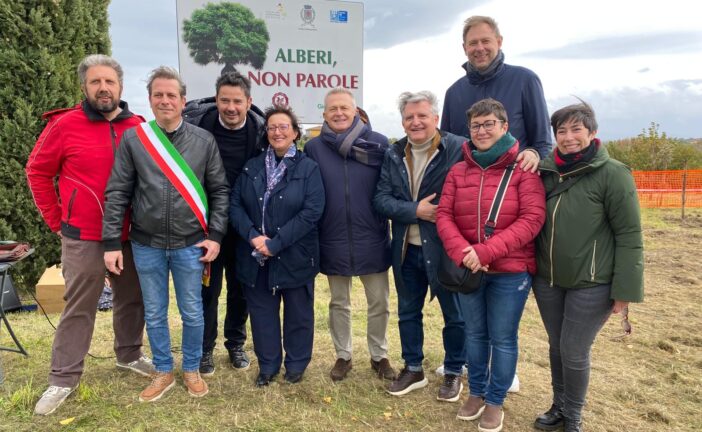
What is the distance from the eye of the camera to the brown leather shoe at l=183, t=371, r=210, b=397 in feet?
11.3

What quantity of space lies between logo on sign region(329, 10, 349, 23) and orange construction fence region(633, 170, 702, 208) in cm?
1366

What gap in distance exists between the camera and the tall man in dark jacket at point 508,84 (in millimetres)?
3277

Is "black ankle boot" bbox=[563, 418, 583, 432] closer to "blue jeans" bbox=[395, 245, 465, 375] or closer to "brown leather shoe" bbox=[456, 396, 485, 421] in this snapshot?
"brown leather shoe" bbox=[456, 396, 485, 421]

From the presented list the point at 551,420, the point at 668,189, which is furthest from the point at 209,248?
the point at 668,189

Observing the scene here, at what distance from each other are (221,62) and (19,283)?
407cm

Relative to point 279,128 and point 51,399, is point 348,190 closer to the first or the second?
point 279,128

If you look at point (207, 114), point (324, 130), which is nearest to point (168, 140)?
point (207, 114)

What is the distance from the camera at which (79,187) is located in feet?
10.5

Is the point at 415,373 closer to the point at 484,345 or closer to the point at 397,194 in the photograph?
the point at 484,345

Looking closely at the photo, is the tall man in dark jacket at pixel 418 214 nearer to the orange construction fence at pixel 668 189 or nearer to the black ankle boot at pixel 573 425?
the black ankle boot at pixel 573 425

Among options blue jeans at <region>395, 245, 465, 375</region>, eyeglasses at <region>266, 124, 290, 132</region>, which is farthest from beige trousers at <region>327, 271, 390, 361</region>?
eyeglasses at <region>266, 124, 290, 132</region>

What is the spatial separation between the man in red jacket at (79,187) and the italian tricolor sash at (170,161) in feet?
1.05

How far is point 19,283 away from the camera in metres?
6.30

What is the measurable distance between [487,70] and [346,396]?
8.17ft
